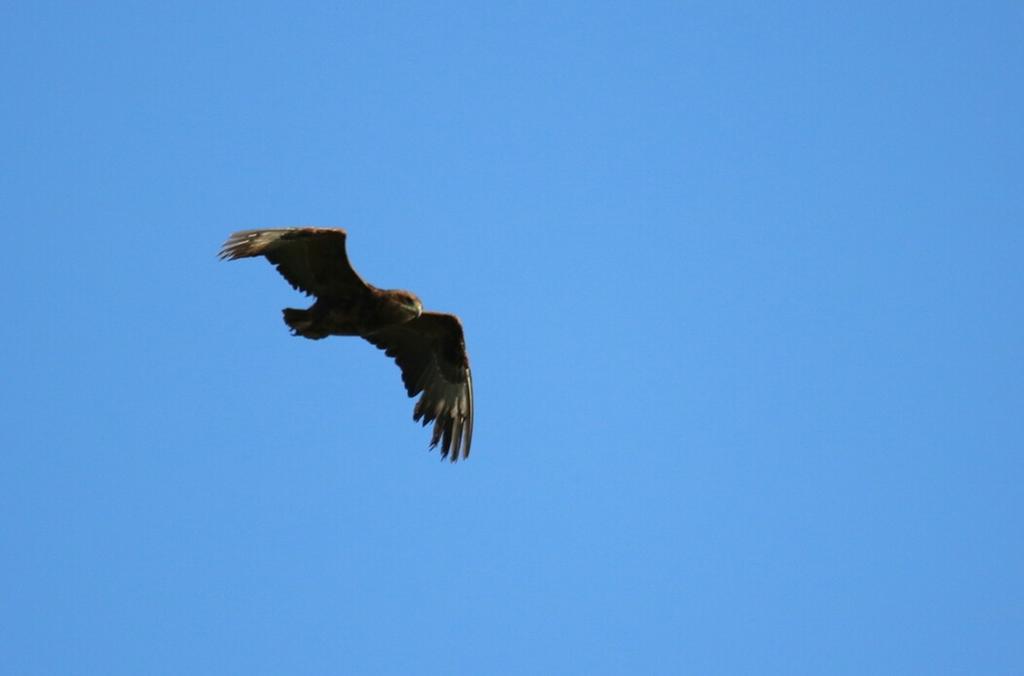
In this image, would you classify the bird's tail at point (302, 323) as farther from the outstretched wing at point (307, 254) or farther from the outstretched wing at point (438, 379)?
the outstretched wing at point (438, 379)

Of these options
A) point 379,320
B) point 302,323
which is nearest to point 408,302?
point 379,320

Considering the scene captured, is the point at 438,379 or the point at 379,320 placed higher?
the point at 438,379

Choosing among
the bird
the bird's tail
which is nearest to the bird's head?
the bird

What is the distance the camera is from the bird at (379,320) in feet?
47.2

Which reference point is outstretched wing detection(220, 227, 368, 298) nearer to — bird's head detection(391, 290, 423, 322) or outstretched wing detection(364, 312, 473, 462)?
bird's head detection(391, 290, 423, 322)

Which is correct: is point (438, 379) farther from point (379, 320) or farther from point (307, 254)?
point (307, 254)

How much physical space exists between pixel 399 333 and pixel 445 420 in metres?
1.15

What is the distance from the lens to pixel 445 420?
16656 millimetres

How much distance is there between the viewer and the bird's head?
14.8m

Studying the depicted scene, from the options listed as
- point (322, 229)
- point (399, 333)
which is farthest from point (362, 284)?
point (399, 333)

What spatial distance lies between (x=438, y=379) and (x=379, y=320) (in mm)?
1985

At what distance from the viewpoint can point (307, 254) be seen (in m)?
14.6

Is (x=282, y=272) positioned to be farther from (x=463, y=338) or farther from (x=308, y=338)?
(x=463, y=338)

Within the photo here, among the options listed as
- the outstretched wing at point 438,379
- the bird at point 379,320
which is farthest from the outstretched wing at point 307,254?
the outstretched wing at point 438,379
